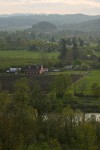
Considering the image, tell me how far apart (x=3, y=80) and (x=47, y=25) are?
313ft

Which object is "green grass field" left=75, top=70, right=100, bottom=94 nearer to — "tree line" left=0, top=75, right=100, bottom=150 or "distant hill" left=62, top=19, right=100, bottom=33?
"tree line" left=0, top=75, right=100, bottom=150

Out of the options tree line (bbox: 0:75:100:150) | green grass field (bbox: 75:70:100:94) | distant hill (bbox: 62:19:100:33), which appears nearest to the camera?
tree line (bbox: 0:75:100:150)

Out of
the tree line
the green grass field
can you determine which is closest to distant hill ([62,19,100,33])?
the green grass field

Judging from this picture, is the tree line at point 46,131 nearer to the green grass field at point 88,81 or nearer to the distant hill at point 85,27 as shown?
the green grass field at point 88,81

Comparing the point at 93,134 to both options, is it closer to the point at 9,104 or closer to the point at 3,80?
the point at 9,104

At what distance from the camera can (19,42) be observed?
60.5 metres

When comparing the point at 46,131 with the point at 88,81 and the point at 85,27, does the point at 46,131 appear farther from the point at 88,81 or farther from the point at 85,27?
the point at 85,27

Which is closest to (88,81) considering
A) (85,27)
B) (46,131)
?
(46,131)

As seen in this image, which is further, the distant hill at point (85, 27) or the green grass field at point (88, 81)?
the distant hill at point (85, 27)

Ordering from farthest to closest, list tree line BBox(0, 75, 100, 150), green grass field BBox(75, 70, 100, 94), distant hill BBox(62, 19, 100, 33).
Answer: distant hill BBox(62, 19, 100, 33), green grass field BBox(75, 70, 100, 94), tree line BBox(0, 75, 100, 150)

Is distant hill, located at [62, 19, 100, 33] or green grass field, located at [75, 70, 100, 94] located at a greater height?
green grass field, located at [75, 70, 100, 94]

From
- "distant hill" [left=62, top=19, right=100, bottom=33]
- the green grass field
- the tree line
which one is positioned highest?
the tree line

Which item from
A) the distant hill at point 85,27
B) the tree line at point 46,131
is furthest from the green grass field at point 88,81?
the distant hill at point 85,27

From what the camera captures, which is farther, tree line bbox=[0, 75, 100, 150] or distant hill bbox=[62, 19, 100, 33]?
distant hill bbox=[62, 19, 100, 33]
